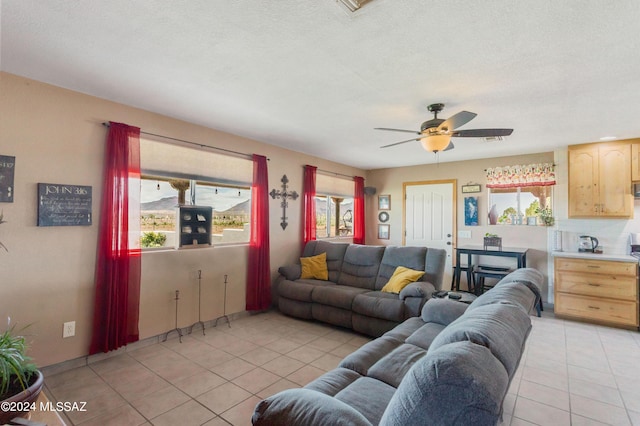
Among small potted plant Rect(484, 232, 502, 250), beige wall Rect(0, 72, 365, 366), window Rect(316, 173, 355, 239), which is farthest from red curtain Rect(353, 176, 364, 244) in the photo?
beige wall Rect(0, 72, 365, 366)

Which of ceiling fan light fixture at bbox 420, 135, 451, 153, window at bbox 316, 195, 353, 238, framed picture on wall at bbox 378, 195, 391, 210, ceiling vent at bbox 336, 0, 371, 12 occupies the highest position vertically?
ceiling vent at bbox 336, 0, 371, 12

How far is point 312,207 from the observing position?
5332 millimetres

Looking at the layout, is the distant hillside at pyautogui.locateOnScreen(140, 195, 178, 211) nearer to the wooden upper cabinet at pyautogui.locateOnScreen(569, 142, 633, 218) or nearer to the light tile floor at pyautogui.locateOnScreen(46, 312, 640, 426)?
the light tile floor at pyautogui.locateOnScreen(46, 312, 640, 426)

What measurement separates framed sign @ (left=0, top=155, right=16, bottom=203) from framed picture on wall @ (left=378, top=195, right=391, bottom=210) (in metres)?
5.88

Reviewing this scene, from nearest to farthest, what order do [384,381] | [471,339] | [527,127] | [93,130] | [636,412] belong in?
[471,339], [384,381], [636,412], [93,130], [527,127]

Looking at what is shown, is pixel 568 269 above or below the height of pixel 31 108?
below

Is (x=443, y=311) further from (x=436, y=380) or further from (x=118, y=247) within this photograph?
(x=118, y=247)

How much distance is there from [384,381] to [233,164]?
3.35 metres

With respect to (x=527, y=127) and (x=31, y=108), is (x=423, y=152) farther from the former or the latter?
(x=31, y=108)

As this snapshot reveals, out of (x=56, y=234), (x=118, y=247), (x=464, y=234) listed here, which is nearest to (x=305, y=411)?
(x=118, y=247)

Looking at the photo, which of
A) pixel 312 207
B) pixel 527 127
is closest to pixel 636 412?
pixel 527 127

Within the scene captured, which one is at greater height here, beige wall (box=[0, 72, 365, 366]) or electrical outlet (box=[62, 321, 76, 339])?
beige wall (box=[0, 72, 365, 366])

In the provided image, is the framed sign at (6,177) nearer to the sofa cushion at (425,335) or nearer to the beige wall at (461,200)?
the sofa cushion at (425,335)

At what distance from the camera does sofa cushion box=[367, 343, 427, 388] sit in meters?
1.76
